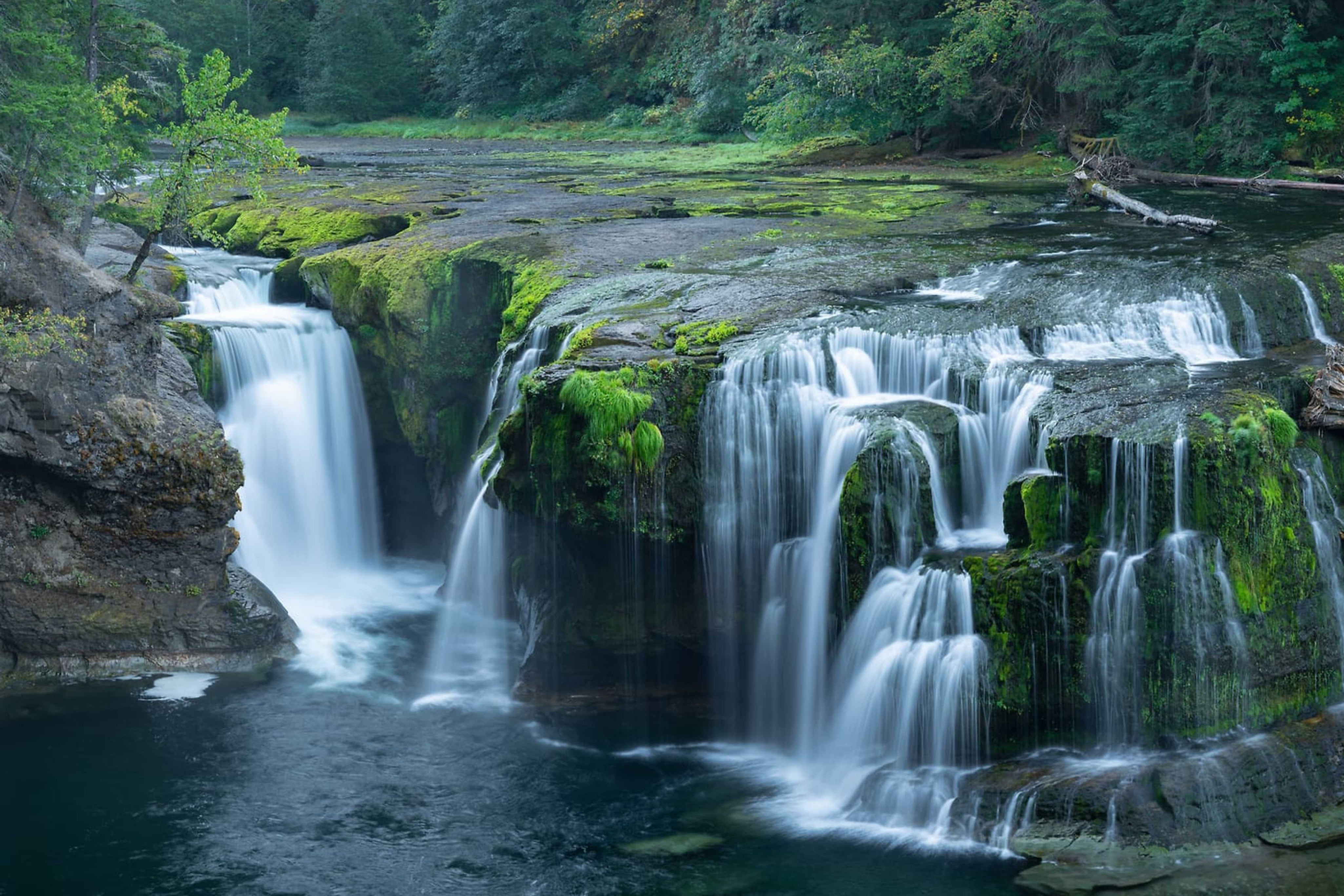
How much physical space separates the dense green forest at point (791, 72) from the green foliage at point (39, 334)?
1.60m

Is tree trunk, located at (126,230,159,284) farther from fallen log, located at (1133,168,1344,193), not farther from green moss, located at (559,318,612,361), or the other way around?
fallen log, located at (1133,168,1344,193)

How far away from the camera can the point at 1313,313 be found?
45.6ft

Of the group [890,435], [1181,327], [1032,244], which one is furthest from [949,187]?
[890,435]

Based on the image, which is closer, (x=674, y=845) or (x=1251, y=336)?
(x=674, y=845)

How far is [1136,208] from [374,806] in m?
16.3

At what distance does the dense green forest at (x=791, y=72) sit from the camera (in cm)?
1408

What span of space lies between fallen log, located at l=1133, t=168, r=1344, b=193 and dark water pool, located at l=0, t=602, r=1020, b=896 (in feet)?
58.0

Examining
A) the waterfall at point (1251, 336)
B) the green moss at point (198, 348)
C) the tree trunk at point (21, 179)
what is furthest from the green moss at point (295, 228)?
the waterfall at point (1251, 336)

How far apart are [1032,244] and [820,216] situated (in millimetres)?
4299

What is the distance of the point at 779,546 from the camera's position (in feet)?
36.7

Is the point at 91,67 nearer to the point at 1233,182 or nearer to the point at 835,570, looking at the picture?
the point at 835,570

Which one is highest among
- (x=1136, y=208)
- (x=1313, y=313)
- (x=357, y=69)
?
(x=357, y=69)

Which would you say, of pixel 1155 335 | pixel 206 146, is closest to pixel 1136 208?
pixel 1155 335

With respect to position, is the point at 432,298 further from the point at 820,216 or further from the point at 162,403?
the point at 820,216
